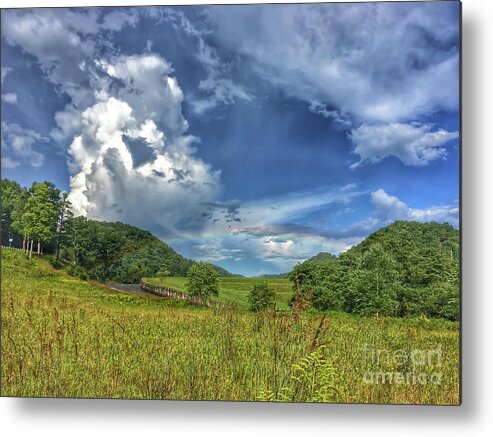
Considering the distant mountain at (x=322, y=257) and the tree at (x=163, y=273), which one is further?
the tree at (x=163, y=273)

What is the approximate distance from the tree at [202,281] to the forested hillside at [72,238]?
0.23 m

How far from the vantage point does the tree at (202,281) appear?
700cm

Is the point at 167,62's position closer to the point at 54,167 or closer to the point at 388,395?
the point at 54,167

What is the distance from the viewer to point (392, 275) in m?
6.95

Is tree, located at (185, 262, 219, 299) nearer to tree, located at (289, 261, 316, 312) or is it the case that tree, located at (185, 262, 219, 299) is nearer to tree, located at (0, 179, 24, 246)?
tree, located at (289, 261, 316, 312)

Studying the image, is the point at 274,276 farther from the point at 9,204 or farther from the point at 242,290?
the point at 9,204

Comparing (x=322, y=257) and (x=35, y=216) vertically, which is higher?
(x=35, y=216)

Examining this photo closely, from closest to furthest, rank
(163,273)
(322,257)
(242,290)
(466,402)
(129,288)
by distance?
(466,402) < (322,257) < (242,290) < (163,273) < (129,288)

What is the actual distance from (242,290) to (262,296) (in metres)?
0.23

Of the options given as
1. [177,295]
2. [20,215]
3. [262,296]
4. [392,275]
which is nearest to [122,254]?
[177,295]

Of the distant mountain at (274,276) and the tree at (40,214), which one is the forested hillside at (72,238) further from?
the distant mountain at (274,276)

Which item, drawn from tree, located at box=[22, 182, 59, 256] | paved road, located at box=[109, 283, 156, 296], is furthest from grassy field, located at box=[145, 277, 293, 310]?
tree, located at box=[22, 182, 59, 256]

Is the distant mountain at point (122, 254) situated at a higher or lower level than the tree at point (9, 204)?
lower

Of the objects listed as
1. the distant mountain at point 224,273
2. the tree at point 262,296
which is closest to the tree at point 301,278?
the tree at point 262,296
